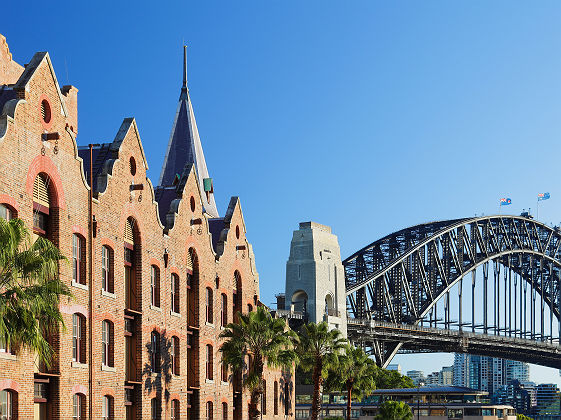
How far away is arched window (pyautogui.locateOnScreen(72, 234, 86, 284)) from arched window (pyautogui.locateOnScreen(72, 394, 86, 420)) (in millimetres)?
5542

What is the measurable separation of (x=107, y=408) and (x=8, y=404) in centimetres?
1047

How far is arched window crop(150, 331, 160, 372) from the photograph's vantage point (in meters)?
57.3

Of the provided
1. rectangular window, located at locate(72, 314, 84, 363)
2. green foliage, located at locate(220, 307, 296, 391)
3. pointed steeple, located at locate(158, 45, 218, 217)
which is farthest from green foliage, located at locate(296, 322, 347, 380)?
rectangular window, located at locate(72, 314, 84, 363)

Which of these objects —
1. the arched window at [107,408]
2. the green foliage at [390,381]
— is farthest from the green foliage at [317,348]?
the green foliage at [390,381]

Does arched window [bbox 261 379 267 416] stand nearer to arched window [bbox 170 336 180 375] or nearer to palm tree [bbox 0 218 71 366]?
arched window [bbox 170 336 180 375]

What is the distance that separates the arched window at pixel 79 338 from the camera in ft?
158

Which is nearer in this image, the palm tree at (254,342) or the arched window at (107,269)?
the arched window at (107,269)

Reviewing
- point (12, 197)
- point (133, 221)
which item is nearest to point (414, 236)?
point (133, 221)

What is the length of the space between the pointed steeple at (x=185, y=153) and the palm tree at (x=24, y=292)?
51.6 m

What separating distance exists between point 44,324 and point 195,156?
55511 millimetres

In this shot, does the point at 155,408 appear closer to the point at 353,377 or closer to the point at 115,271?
the point at 115,271

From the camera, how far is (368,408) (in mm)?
132875

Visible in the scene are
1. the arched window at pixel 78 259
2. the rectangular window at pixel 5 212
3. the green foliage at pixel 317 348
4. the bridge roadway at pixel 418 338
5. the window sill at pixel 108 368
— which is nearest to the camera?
the rectangular window at pixel 5 212

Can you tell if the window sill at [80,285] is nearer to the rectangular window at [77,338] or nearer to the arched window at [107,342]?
the rectangular window at [77,338]
